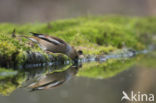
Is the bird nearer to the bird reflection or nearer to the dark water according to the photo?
the bird reflection

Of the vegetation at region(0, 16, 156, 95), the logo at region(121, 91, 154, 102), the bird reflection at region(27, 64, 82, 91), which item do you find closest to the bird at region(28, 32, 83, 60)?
the vegetation at region(0, 16, 156, 95)

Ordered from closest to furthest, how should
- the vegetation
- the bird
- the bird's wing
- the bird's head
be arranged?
the vegetation < the bird's wing < the bird < the bird's head

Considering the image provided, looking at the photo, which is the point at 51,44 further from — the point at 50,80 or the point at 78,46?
the point at 78,46

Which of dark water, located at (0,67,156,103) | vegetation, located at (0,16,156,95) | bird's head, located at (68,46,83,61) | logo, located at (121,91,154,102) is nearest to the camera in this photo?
dark water, located at (0,67,156,103)

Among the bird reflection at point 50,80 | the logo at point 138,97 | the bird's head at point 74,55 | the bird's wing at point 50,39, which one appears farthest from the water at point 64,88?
the bird's head at point 74,55

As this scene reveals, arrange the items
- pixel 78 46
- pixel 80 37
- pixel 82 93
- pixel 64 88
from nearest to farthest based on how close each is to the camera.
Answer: pixel 82 93 < pixel 64 88 < pixel 78 46 < pixel 80 37

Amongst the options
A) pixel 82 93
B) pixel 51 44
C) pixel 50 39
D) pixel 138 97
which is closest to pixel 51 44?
pixel 51 44

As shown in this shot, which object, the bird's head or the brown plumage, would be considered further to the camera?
the bird's head

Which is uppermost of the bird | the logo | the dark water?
the bird

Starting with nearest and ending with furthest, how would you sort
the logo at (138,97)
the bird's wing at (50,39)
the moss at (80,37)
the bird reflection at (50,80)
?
the logo at (138,97) → the bird reflection at (50,80) → the moss at (80,37) → the bird's wing at (50,39)

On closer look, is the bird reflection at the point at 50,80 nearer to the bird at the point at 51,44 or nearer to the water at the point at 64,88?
the water at the point at 64,88

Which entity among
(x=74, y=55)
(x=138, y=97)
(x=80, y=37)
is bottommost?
(x=138, y=97)

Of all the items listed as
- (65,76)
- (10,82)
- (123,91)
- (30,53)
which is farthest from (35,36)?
(123,91)

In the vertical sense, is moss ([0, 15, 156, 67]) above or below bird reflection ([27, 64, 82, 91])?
above
